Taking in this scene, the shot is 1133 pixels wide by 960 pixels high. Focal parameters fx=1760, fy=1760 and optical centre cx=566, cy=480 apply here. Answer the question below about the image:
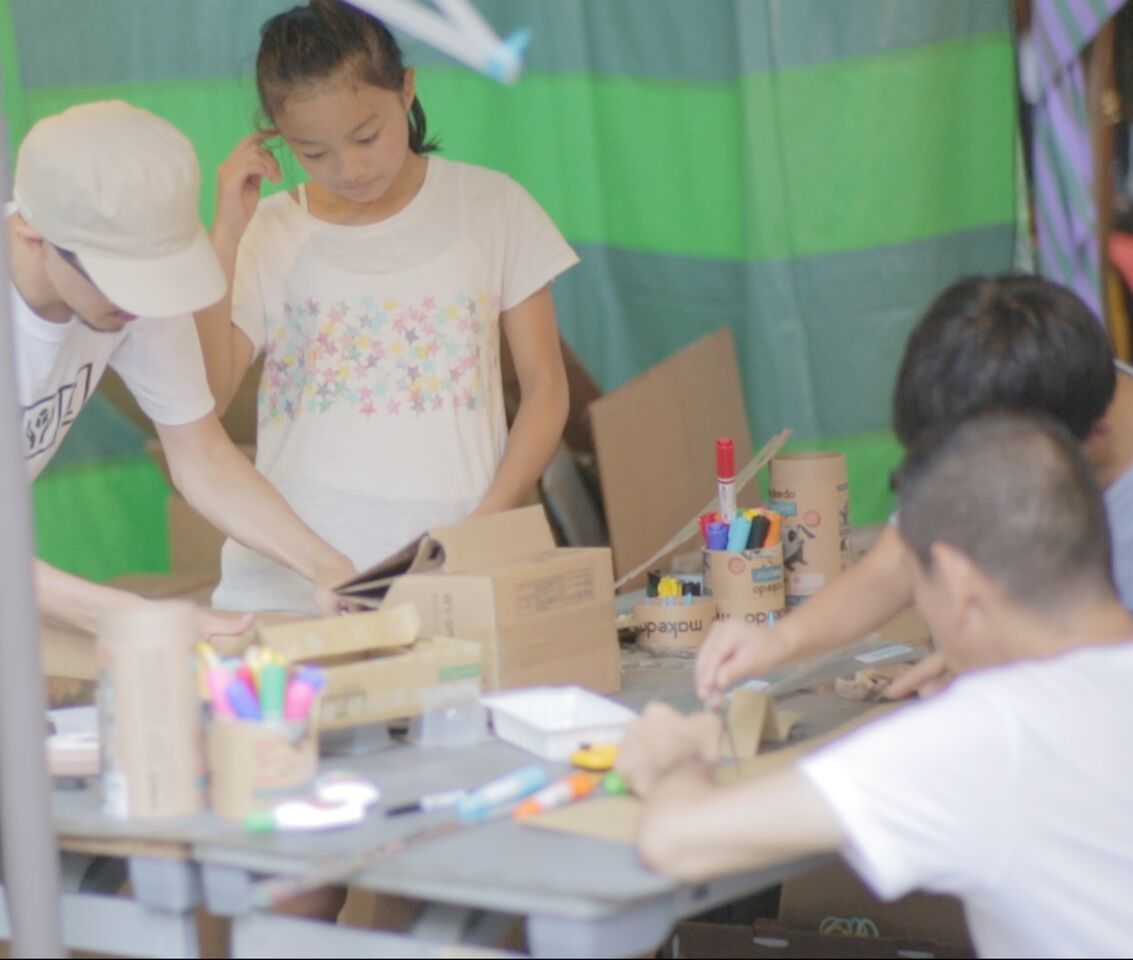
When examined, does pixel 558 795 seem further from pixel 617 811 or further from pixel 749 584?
pixel 749 584

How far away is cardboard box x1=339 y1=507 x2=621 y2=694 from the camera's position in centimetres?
209

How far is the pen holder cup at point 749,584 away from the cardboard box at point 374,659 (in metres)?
0.49

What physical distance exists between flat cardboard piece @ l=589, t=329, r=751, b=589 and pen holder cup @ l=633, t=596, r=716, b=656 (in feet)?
2.26

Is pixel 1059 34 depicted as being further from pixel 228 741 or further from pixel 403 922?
pixel 228 741

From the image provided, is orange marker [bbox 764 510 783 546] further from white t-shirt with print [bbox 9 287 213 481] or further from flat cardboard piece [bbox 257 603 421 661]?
white t-shirt with print [bbox 9 287 213 481]

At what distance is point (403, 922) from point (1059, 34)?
212cm

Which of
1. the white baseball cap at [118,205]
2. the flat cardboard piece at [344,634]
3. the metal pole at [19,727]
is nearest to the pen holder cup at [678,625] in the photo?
the flat cardboard piece at [344,634]

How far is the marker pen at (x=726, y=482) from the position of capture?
2.49m

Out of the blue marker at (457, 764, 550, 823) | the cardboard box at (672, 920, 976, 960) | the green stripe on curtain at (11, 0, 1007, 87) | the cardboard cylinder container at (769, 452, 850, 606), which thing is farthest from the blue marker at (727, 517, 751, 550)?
the green stripe on curtain at (11, 0, 1007, 87)

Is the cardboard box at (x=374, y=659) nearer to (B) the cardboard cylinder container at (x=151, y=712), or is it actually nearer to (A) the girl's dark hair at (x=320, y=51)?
(B) the cardboard cylinder container at (x=151, y=712)

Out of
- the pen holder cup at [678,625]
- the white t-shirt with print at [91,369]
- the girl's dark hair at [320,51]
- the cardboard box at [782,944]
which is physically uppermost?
the girl's dark hair at [320,51]

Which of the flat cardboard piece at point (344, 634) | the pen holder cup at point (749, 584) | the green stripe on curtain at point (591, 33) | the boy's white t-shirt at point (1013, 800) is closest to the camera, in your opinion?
the boy's white t-shirt at point (1013, 800)

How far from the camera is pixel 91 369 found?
7.87 feet

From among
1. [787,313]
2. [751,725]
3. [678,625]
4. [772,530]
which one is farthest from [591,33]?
[751,725]
